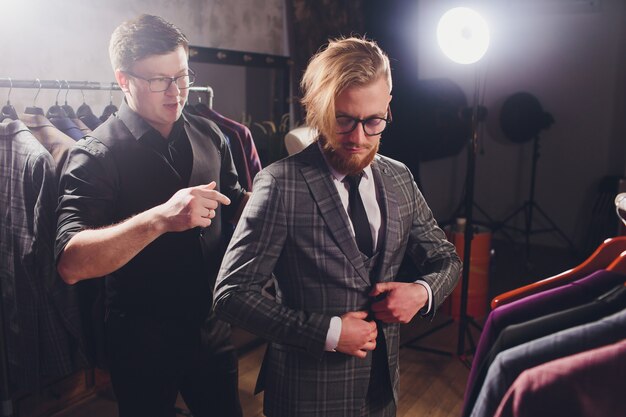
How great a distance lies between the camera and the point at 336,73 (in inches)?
51.0

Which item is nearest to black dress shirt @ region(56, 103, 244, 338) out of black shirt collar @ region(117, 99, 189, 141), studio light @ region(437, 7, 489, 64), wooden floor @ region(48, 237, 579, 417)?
black shirt collar @ region(117, 99, 189, 141)

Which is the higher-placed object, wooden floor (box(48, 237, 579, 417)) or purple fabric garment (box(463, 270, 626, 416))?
purple fabric garment (box(463, 270, 626, 416))

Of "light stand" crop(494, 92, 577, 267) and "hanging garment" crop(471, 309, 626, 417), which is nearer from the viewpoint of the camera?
"hanging garment" crop(471, 309, 626, 417)

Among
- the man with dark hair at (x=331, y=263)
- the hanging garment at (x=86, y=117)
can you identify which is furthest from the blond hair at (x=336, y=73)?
the hanging garment at (x=86, y=117)

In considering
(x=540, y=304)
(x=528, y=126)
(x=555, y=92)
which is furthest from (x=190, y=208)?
(x=555, y=92)

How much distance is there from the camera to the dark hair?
1.66 metres

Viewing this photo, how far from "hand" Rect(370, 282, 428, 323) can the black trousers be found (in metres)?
0.68

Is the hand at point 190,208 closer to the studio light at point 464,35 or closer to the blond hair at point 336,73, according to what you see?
the blond hair at point 336,73

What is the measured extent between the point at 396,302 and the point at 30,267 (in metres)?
1.25

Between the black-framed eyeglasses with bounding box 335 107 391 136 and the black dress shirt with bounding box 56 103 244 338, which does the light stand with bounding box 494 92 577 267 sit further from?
the black-framed eyeglasses with bounding box 335 107 391 136

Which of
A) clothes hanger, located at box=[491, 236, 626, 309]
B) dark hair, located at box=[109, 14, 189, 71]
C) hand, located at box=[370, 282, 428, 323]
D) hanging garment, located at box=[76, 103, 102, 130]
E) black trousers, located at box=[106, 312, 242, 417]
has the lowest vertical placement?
black trousers, located at box=[106, 312, 242, 417]

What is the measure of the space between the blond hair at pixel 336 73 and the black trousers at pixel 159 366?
2.65ft

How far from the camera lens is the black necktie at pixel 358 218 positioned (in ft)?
4.55

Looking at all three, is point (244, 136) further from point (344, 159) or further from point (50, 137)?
point (344, 159)
